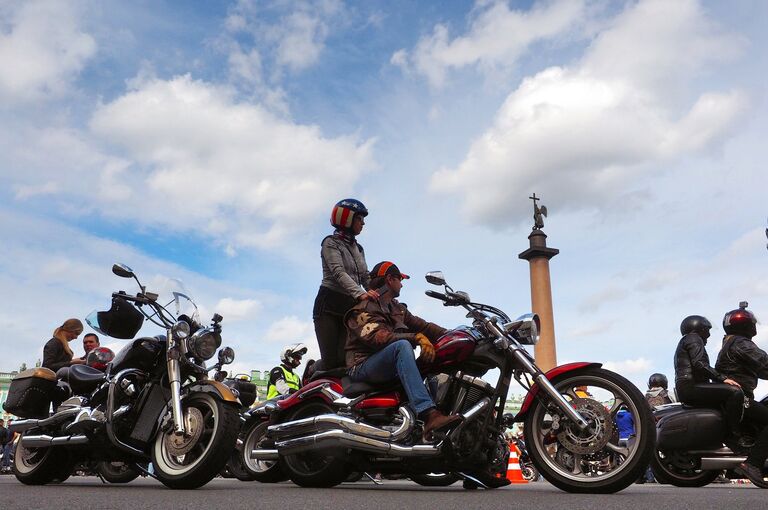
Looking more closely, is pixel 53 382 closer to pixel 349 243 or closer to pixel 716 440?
pixel 349 243

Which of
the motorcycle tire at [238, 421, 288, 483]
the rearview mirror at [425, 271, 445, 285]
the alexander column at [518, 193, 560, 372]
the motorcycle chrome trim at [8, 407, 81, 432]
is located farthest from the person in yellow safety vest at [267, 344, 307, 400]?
the alexander column at [518, 193, 560, 372]

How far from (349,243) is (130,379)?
76.8 inches

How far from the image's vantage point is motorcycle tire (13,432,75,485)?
5707 millimetres

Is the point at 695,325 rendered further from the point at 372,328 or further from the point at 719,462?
the point at 372,328

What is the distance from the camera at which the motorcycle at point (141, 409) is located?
Result: 469 centimetres

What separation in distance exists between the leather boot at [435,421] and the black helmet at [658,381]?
762cm

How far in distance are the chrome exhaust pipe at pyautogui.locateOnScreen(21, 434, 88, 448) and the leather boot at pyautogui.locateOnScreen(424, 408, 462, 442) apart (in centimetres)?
267

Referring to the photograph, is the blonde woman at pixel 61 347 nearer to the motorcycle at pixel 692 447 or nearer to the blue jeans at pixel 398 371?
the blue jeans at pixel 398 371

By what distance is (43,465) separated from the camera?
569 centimetres

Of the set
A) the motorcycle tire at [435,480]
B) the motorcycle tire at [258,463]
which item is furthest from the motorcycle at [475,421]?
the motorcycle tire at [258,463]

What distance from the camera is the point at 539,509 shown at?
311 centimetres

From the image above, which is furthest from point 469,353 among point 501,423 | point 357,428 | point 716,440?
point 716,440

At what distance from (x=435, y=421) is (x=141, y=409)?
7.23ft

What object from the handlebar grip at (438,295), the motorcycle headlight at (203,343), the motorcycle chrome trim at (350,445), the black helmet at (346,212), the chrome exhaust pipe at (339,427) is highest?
the black helmet at (346,212)
